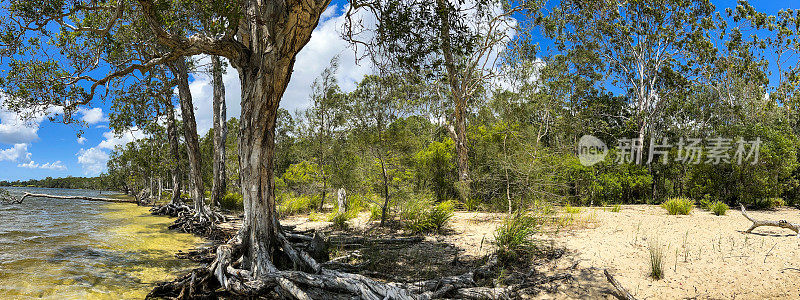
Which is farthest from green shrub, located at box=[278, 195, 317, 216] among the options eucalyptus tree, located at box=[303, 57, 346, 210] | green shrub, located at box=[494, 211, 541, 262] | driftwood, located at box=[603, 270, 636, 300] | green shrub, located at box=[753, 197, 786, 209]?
green shrub, located at box=[753, 197, 786, 209]

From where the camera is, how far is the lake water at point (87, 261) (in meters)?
5.26

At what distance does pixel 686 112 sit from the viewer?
2948 centimetres

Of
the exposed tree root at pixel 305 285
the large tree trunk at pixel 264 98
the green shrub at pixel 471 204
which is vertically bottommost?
the exposed tree root at pixel 305 285

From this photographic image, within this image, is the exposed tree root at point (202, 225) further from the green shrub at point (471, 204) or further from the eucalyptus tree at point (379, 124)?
the green shrub at point (471, 204)

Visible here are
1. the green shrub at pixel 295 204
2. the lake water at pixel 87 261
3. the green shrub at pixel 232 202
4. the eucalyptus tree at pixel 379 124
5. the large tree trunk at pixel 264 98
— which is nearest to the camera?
the lake water at pixel 87 261

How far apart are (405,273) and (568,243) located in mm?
3513

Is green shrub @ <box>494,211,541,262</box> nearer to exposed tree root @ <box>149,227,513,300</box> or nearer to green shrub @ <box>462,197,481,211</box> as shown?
exposed tree root @ <box>149,227,513,300</box>

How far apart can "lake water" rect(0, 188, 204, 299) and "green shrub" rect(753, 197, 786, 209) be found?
19983mm

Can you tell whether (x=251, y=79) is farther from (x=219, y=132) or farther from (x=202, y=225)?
(x=219, y=132)

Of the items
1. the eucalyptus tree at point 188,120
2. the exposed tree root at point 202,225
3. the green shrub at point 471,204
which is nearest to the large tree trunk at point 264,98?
the exposed tree root at point 202,225

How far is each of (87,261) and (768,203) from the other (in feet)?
71.7

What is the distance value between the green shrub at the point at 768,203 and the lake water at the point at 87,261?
19983mm

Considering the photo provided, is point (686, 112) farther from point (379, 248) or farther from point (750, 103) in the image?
point (379, 248)

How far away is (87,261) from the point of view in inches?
275
